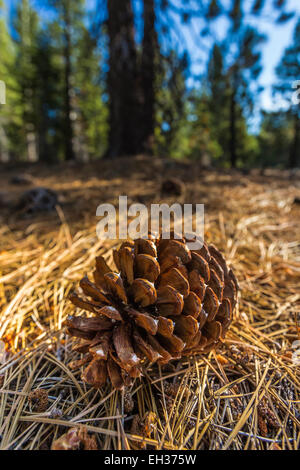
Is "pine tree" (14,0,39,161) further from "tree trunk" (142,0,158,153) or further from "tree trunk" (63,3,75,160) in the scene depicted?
"tree trunk" (142,0,158,153)

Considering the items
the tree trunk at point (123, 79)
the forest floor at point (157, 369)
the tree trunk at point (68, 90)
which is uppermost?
the tree trunk at point (68, 90)

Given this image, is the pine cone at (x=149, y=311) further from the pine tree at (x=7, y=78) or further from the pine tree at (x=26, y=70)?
the pine tree at (x=7, y=78)

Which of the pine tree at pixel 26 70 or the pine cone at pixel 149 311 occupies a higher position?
the pine tree at pixel 26 70

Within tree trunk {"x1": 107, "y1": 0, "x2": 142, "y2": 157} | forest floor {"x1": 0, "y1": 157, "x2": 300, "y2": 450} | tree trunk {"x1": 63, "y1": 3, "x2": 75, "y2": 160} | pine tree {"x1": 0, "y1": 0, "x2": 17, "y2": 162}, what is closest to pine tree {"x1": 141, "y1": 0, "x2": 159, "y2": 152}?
tree trunk {"x1": 107, "y1": 0, "x2": 142, "y2": 157}

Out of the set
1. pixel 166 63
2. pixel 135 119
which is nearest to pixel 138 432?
pixel 166 63

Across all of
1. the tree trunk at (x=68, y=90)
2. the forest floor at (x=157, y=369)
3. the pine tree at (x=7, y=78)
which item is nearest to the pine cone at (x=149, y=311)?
the forest floor at (x=157, y=369)
